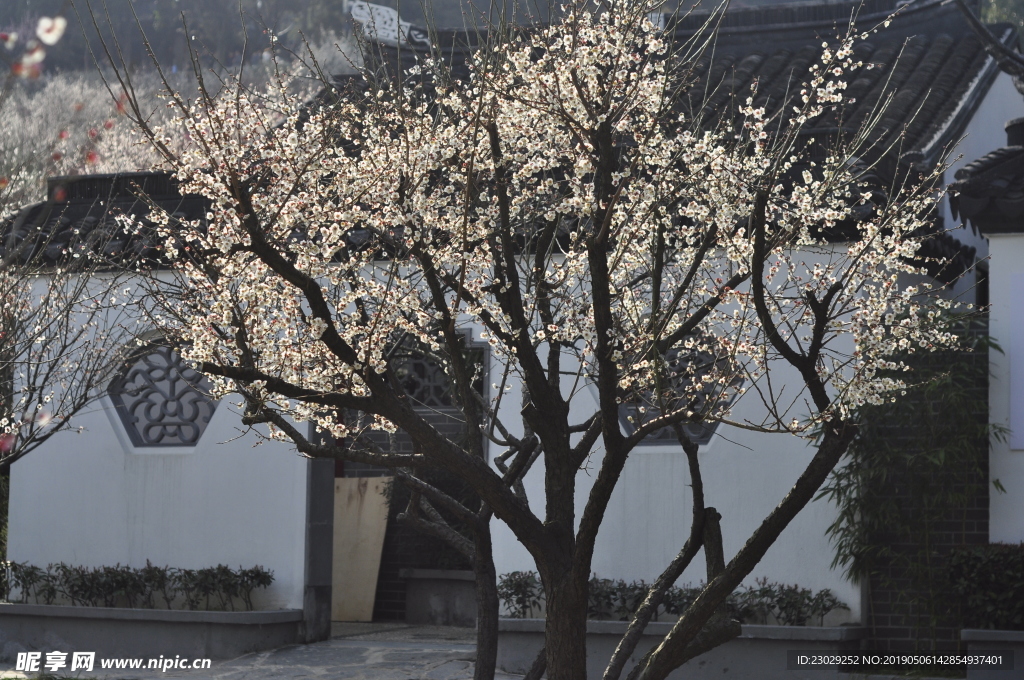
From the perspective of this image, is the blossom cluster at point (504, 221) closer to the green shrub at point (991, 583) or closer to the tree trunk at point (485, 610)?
the tree trunk at point (485, 610)

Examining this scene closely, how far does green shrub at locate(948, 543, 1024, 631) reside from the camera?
722 cm

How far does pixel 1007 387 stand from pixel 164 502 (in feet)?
22.1

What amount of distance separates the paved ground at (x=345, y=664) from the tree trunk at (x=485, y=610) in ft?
7.99

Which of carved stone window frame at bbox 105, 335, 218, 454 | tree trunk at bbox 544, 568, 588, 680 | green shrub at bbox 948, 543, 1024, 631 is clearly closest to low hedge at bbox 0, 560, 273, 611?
carved stone window frame at bbox 105, 335, 218, 454

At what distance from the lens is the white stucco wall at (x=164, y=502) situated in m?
9.52

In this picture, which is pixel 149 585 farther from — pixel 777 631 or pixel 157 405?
pixel 777 631

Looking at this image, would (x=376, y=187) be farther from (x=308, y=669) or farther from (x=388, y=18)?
(x=388, y=18)

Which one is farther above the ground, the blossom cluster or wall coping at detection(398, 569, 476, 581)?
the blossom cluster

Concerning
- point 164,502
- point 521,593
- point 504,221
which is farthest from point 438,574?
point 504,221

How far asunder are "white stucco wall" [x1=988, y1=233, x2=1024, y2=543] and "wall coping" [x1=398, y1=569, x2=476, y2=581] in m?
6.01

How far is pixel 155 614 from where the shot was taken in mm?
9102

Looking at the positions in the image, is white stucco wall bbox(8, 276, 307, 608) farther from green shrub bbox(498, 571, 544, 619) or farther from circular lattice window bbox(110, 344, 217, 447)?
green shrub bbox(498, 571, 544, 619)

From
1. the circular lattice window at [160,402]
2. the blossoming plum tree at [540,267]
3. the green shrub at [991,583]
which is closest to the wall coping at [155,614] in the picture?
the circular lattice window at [160,402]

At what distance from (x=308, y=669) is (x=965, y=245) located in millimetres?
7001
